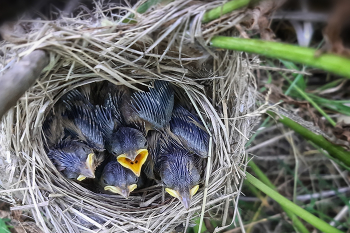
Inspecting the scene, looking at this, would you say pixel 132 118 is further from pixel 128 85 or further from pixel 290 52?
pixel 290 52

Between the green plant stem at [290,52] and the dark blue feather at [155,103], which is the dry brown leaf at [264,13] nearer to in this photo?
the green plant stem at [290,52]

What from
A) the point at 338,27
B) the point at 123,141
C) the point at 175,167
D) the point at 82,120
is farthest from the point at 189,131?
the point at 338,27

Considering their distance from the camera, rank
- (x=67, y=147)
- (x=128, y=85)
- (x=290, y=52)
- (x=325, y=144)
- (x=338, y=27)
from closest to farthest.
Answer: (x=338, y=27) → (x=290, y=52) → (x=128, y=85) → (x=325, y=144) → (x=67, y=147)

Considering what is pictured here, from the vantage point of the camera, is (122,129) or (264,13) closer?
(264,13)

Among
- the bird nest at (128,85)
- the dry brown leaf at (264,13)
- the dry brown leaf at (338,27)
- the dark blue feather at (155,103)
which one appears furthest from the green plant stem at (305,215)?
the dry brown leaf at (338,27)

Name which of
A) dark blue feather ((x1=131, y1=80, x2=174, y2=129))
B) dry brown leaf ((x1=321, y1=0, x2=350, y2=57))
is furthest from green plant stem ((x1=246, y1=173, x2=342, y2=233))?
dry brown leaf ((x1=321, y1=0, x2=350, y2=57))

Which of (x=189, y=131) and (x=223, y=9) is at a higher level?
(x=223, y=9)

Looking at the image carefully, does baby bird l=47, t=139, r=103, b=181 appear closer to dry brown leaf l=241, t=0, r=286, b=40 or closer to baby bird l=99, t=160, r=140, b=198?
baby bird l=99, t=160, r=140, b=198
